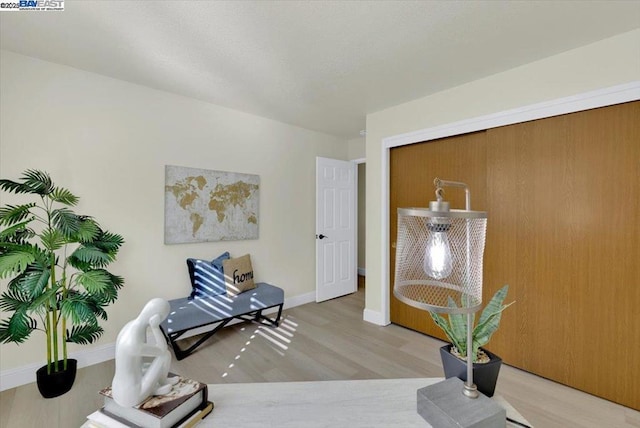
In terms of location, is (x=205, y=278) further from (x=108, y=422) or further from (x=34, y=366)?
(x=108, y=422)

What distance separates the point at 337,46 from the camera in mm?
2035

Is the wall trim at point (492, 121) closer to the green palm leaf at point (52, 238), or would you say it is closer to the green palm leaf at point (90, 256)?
the green palm leaf at point (90, 256)

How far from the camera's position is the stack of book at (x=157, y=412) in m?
0.76

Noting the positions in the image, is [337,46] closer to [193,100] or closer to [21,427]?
[193,100]

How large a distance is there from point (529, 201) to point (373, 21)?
1.83 m

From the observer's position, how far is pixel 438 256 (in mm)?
851

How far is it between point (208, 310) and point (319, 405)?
2.07 m

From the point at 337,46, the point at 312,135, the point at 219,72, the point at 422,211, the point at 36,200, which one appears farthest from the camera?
the point at 312,135

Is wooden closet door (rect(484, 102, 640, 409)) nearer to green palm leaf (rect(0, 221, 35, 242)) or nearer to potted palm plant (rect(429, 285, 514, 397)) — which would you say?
potted palm plant (rect(429, 285, 514, 397))

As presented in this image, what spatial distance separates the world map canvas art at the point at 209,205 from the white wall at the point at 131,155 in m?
0.08

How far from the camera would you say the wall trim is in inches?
75.7

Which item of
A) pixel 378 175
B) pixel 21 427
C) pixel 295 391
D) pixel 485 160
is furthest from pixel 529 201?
pixel 21 427

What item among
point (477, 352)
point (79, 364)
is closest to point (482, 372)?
point (477, 352)

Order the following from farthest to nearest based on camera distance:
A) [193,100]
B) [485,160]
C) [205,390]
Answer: [193,100] → [485,160] → [205,390]
